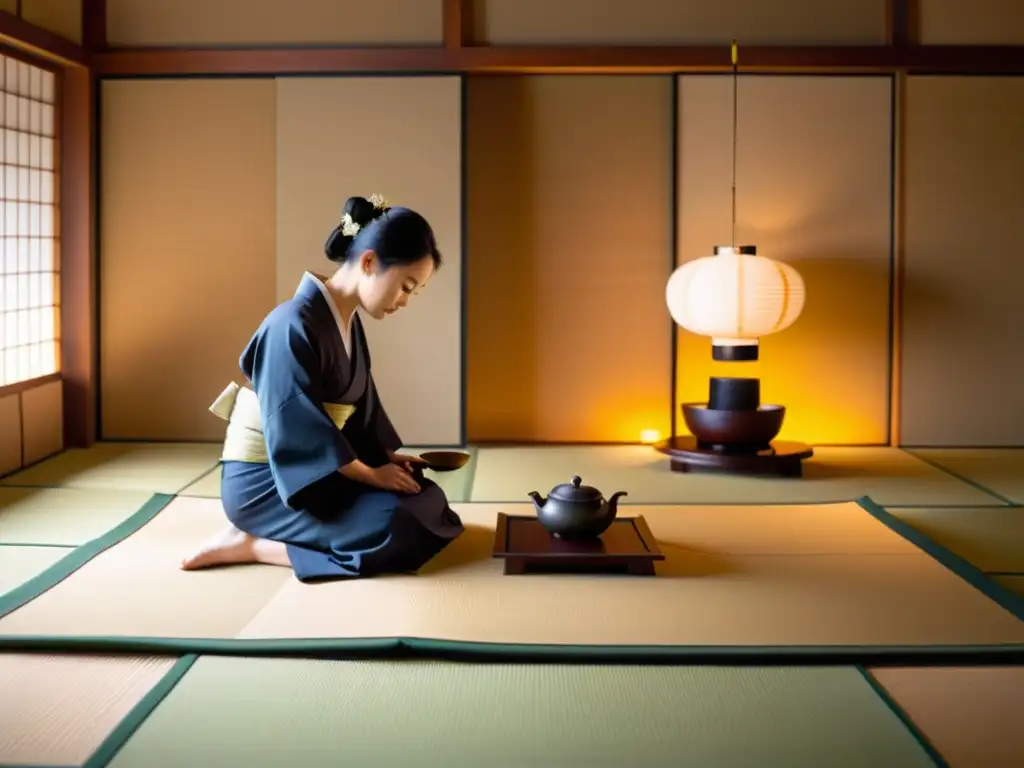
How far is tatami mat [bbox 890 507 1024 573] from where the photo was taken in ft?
12.0

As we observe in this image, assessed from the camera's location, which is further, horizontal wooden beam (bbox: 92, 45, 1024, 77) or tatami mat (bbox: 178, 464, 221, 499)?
horizontal wooden beam (bbox: 92, 45, 1024, 77)

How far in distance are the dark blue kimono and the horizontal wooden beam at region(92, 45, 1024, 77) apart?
7.95 feet

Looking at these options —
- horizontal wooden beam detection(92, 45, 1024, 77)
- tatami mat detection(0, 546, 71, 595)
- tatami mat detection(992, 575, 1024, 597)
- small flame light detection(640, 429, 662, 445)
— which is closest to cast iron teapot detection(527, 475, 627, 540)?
tatami mat detection(992, 575, 1024, 597)

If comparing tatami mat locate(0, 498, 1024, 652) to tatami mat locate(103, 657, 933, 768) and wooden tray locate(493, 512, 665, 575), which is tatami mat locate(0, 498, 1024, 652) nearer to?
wooden tray locate(493, 512, 665, 575)

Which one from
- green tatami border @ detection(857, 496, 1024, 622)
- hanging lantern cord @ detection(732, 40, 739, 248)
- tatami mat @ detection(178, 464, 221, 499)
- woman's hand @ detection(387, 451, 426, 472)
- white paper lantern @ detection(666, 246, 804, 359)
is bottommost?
green tatami border @ detection(857, 496, 1024, 622)

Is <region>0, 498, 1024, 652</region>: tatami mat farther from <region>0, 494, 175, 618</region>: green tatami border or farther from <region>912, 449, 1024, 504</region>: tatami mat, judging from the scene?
<region>912, 449, 1024, 504</region>: tatami mat

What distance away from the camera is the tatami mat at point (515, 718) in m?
2.16

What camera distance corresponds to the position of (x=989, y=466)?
17.5 ft

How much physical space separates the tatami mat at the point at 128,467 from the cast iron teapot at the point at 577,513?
1.85 metres

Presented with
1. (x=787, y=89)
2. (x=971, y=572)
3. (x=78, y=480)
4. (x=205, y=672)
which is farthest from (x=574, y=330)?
(x=205, y=672)

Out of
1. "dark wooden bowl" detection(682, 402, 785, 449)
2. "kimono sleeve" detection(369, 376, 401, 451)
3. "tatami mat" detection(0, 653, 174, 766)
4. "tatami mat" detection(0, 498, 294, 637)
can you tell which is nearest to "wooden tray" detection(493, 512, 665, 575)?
"kimono sleeve" detection(369, 376, 401, 451)

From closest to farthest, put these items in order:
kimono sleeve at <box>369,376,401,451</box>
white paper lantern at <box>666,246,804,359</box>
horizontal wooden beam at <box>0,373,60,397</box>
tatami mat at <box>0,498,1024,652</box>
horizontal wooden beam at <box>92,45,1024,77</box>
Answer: tatami mat at <box>0,498,1024,652</box> < kimono sleeve at <box>369,376,401,451</box> < horizontal wooden beam at <box>0,373,60,397</box> < white paper lantern at <box>666,246,804,359</box> < horizontal wooden beam at <box>92,45,1024,77</box>

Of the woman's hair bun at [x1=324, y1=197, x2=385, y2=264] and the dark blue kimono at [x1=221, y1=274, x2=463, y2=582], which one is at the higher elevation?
the woman's hair bun at [x1=324, y1=197, x2=385, y2=264]

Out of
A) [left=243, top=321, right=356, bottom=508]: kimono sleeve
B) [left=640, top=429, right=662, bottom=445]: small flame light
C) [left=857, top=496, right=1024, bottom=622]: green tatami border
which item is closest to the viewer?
[left=857, top=496, right=1024, bottom=622]: green tatami border
